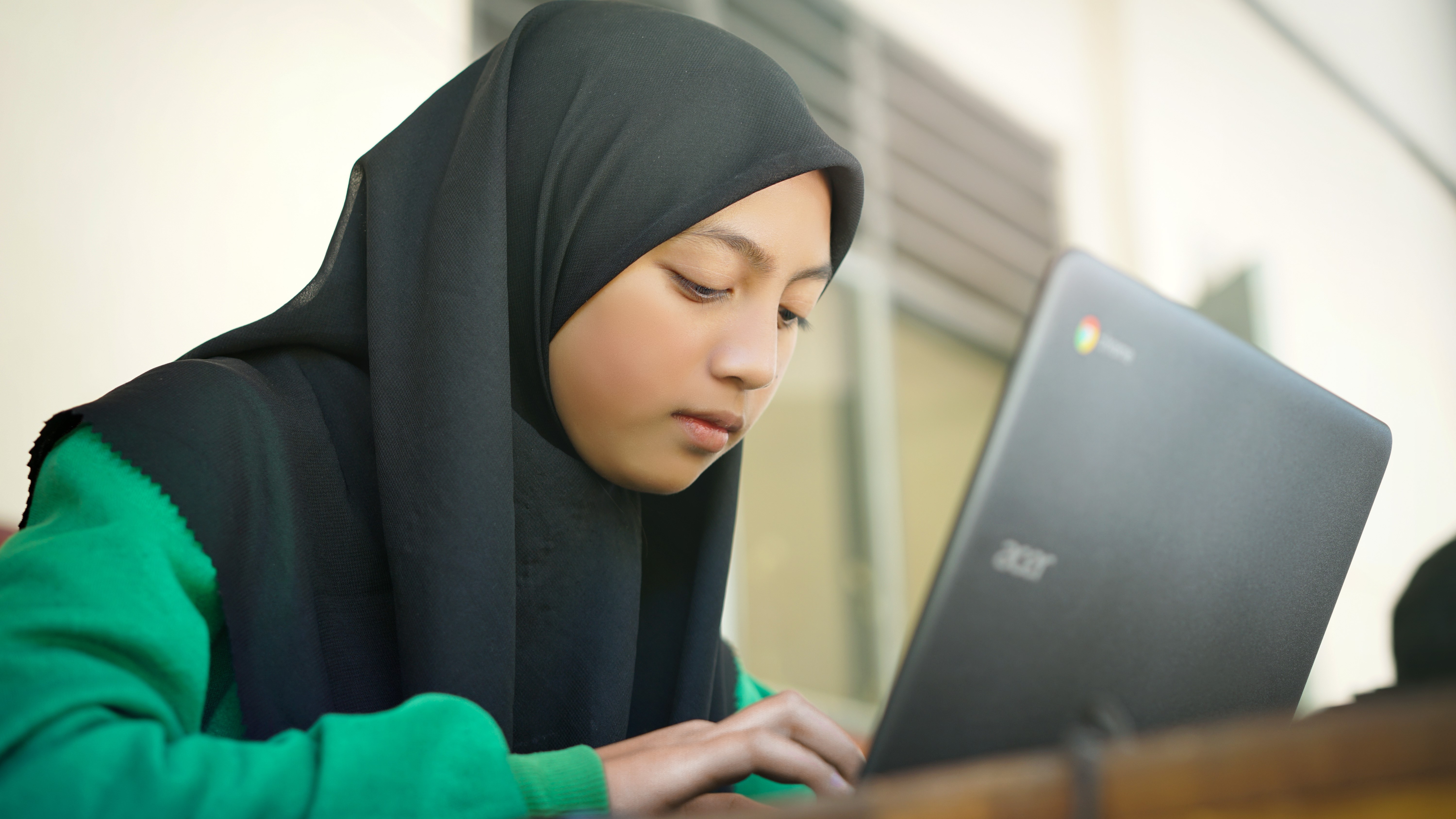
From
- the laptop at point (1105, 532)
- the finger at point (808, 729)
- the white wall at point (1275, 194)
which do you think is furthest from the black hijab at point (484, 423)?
the white wall at point (1275, 194)

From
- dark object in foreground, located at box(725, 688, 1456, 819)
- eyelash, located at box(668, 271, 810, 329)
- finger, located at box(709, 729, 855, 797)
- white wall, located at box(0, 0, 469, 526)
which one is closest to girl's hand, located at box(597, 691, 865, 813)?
finger, located at box(709, 729, 855, 797)

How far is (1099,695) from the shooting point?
581 mm

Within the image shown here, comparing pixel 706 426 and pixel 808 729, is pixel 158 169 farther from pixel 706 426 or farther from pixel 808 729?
pixel 808 729

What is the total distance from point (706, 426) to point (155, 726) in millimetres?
538

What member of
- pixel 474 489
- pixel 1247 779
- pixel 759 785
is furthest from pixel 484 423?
pixel 1247 779

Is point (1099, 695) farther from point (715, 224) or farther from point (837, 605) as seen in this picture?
point (837, 605)

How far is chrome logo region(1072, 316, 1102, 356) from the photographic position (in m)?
0.53

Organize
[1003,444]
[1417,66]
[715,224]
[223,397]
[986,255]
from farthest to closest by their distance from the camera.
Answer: [1417,66] → [986,255] → [715,224] → [223,397] → [1003,444]

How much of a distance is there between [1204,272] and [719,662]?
383 cm

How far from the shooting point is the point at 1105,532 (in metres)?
0.56

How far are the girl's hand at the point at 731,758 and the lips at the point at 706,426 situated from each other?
0.31 metres

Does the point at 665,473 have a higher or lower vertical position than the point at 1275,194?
lower

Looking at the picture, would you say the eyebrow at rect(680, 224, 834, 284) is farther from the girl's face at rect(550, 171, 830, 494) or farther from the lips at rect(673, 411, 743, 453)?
the lips at rect(673, 411, 743, 453)

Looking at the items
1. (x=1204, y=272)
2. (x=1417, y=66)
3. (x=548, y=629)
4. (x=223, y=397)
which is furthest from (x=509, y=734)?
(x=1417, y=66)
